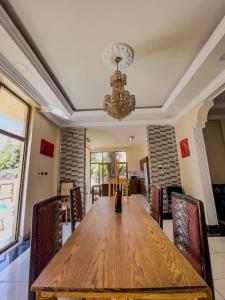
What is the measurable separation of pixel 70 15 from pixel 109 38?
0.53 m

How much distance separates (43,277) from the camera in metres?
0.68

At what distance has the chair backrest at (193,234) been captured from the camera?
94cm

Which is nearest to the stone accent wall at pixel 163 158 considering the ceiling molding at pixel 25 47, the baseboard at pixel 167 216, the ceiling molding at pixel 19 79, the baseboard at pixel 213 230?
the baseboard at pixel 167 216

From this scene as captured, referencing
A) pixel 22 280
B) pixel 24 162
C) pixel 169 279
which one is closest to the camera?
pixel 169 279

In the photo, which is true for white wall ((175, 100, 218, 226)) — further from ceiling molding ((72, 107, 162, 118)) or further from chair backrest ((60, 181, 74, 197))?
chair backrest ((60, 181, 74, 197))

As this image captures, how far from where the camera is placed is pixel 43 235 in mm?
1052

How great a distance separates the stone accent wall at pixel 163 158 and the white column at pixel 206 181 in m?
1.13

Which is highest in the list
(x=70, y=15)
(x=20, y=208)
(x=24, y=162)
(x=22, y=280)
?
(x=70, y=15)

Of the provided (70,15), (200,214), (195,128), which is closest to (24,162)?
(70,15)

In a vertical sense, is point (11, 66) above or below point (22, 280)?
above

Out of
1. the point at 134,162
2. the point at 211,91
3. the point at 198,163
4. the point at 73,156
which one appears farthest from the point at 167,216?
the point at 134,162

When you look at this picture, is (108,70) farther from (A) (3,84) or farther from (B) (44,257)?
(B) (44,257)

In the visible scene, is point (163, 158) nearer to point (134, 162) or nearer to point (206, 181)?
point (206, 181)

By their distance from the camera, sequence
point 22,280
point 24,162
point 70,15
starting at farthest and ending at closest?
point 24,162 < point 22,280 < point 70,15
